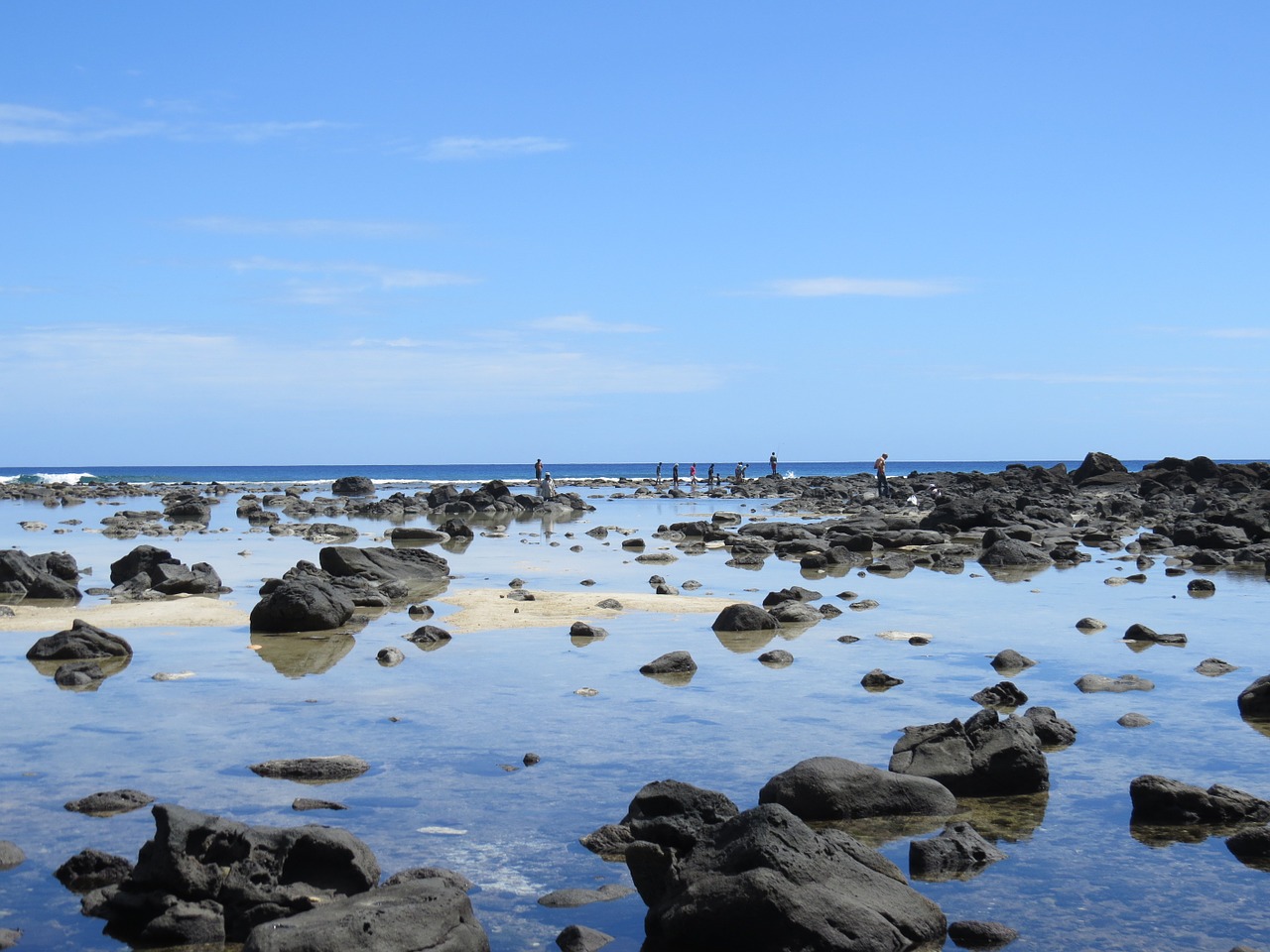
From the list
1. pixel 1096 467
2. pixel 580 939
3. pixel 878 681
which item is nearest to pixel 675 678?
pixel 878 681

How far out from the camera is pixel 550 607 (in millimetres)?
19812

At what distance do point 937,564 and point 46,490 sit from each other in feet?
240

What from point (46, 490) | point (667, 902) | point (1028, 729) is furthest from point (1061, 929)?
point (46, 490)

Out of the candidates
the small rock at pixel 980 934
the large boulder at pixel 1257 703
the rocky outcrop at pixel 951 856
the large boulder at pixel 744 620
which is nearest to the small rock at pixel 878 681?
the large boulder at pixel 1257 703

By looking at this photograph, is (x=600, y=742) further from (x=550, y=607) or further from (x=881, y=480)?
(x=881, y=480)

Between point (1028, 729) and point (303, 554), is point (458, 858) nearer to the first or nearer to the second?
point (1028, 729)

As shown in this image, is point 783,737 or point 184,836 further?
point 783,737

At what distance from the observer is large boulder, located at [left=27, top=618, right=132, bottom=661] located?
1471 centimetres

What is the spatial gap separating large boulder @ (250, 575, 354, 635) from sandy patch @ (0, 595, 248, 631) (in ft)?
2.39

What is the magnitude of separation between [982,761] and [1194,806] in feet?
4.77

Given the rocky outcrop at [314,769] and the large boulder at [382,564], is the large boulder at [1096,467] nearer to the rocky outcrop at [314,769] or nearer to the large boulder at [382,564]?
the large boulder at [382,564]

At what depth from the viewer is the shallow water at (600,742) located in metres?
7.06

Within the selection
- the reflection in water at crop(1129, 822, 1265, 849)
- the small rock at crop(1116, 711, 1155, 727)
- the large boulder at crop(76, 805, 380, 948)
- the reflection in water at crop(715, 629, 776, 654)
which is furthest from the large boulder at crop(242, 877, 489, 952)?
the reflection in water at crop(715, 629, 776, 654)

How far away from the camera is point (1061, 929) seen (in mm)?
6586
